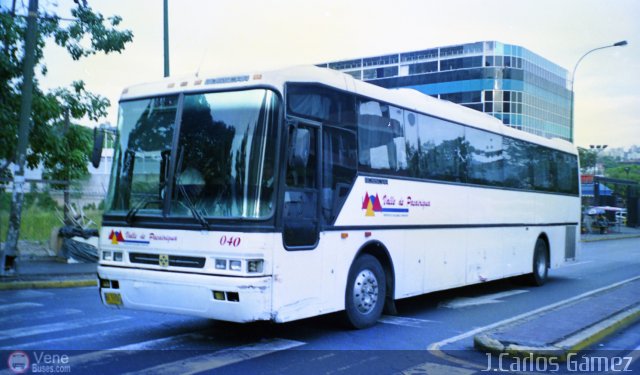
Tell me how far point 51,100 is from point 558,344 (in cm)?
1343

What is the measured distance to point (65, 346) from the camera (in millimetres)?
7203

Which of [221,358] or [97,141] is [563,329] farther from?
[97,141]

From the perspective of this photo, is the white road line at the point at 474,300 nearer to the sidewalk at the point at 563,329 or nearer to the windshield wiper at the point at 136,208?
the sidewalk at the point at 563,329

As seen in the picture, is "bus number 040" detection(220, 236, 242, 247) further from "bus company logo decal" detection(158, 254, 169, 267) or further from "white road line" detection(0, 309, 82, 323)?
"white road line" detection(0, 309, 82, 323)

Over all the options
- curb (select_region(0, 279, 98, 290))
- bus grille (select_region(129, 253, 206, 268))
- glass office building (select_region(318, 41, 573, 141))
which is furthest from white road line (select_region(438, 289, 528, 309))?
glass office building (select_region(318, 41, 573, 141))

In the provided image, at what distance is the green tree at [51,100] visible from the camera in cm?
1471

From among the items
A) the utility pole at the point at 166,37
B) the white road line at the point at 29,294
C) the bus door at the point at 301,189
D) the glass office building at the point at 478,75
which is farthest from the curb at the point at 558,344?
the glass office building at the point at 478,75

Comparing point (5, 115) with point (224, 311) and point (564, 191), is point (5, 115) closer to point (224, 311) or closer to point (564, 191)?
point (224, 311)

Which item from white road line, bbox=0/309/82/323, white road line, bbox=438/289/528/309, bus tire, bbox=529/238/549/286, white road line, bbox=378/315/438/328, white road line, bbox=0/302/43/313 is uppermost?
bus tire, bbox=529/238/549/286

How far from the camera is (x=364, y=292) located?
28.3ft

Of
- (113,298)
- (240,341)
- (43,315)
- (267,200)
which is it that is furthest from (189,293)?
(43,315)

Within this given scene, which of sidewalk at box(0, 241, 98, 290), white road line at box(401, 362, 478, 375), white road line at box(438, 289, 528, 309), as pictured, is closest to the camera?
white road line at box(401, 362, 478, 375)

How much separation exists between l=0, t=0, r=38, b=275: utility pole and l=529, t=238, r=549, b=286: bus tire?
11.8 metres

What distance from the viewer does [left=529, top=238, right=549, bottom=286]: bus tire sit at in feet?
49.0
